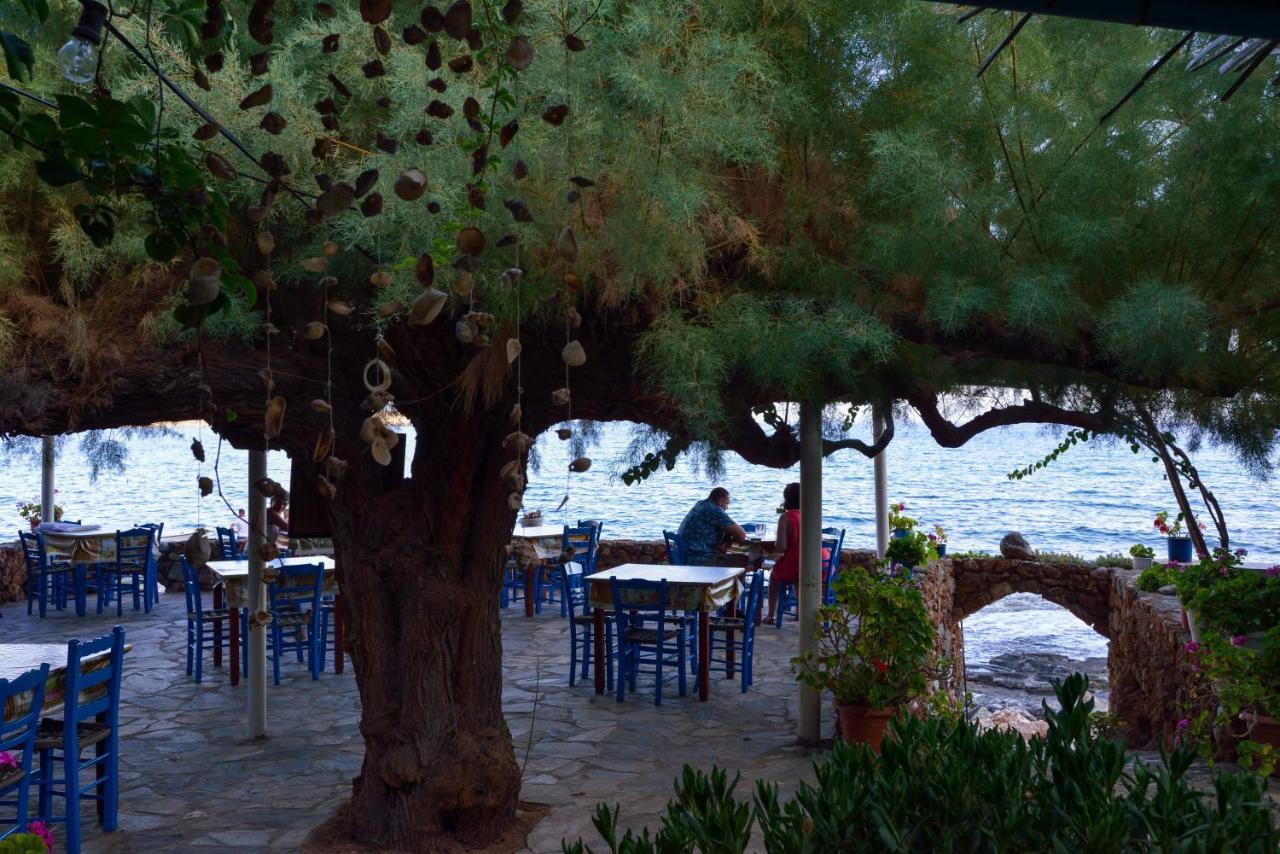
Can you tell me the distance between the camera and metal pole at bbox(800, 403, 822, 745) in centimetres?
611

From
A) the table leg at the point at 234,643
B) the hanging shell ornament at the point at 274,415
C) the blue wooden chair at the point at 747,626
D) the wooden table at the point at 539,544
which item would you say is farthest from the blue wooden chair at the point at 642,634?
the hanging shell ornament at the point at 274,415

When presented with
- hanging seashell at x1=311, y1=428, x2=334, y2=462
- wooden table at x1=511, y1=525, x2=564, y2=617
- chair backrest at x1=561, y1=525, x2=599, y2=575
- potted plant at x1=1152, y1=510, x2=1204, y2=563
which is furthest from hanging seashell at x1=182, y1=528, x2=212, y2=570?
potted plant at x1=1152, y1=510, x2=1204, y2=563

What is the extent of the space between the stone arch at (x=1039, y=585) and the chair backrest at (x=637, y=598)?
4.87 m

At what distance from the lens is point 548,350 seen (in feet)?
13.9

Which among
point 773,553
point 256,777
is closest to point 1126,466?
point 773,553

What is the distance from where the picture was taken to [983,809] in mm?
1734

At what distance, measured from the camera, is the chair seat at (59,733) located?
461 centimetres

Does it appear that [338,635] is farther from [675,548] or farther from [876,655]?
[876,655]

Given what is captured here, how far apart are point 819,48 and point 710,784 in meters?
2.87

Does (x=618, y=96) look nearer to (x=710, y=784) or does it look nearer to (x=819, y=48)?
(x=819, y=48)

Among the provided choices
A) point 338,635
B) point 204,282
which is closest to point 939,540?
point 338,635

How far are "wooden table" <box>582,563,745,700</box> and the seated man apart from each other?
1.20 meters

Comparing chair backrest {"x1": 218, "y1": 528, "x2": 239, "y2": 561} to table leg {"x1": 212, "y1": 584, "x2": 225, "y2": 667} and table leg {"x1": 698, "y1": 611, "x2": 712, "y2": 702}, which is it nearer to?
table leg {"x1": 212, "y1": 584, "x2": 225, "y2": 667}

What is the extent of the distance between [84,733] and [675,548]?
6048 mm
